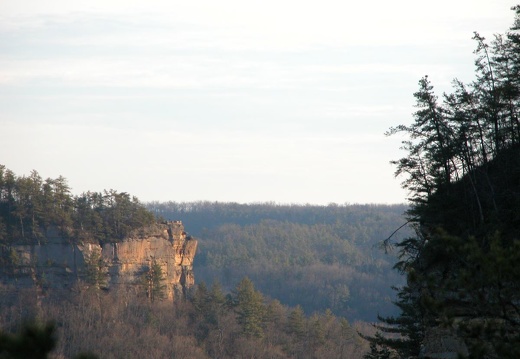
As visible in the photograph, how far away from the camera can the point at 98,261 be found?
111062mm

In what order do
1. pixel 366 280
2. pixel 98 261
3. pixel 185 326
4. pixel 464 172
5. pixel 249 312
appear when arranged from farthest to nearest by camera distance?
1. pixel 366 280
2. pixel 98 261
3. pixel 185 326
4. pixel 249 312
5. pixel 464 172

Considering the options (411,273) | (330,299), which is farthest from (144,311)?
(411,273)

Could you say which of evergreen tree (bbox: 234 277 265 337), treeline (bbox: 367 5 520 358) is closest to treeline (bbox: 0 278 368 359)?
evergreen tree (bbox: 234 277 265 337)

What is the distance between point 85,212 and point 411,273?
331ft

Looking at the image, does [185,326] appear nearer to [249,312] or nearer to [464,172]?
[249,312]

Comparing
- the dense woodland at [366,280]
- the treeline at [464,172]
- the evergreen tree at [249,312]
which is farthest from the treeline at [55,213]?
the treeline at [464,172]

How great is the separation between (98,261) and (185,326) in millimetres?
13126

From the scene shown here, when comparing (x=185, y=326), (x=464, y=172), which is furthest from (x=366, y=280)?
(x=464, y=172)

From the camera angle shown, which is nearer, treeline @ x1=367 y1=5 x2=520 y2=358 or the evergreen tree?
treeline @ x1=367 y1=5 x2=520 y2=358

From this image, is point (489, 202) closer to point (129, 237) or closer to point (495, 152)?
point (495, 152)

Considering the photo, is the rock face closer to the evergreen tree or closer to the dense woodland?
the dense woodland

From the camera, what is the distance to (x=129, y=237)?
4444 inches

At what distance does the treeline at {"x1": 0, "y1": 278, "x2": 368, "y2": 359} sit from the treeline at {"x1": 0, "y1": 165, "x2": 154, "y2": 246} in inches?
280

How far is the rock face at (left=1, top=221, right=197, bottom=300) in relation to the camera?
110 m
